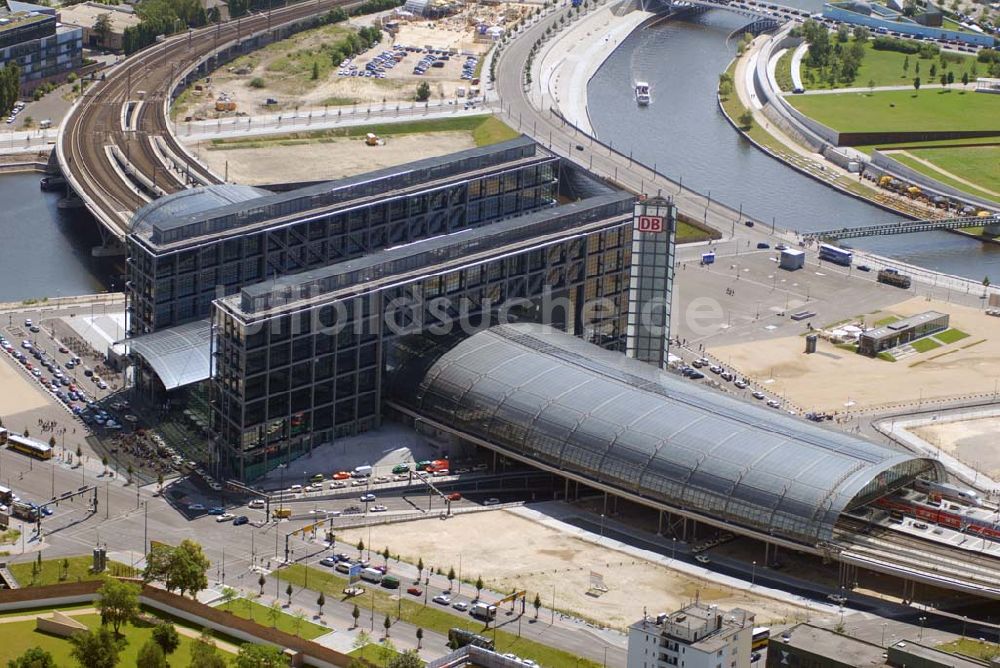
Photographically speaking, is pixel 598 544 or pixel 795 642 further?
pixel 598 544

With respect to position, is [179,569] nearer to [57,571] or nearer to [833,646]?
[57,571]

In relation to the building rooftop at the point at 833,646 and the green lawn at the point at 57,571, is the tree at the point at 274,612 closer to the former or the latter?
the green lawn at the point at 57,571

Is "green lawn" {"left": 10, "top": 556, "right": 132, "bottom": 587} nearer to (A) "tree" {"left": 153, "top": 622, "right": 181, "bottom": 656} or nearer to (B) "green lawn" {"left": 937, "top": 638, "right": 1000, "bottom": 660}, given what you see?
(A) "tree" {"left": 153, "top": 622, "right": 181, "bottom": 656}

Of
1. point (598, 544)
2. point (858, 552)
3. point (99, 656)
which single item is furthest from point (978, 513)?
point (99, 656)

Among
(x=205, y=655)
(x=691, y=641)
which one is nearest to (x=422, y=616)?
(x=205, y=655)

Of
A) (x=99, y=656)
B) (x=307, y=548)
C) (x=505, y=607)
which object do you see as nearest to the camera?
(x=99, y=656)

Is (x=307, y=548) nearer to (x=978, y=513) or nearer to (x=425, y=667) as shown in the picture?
(x=425, y=667)
